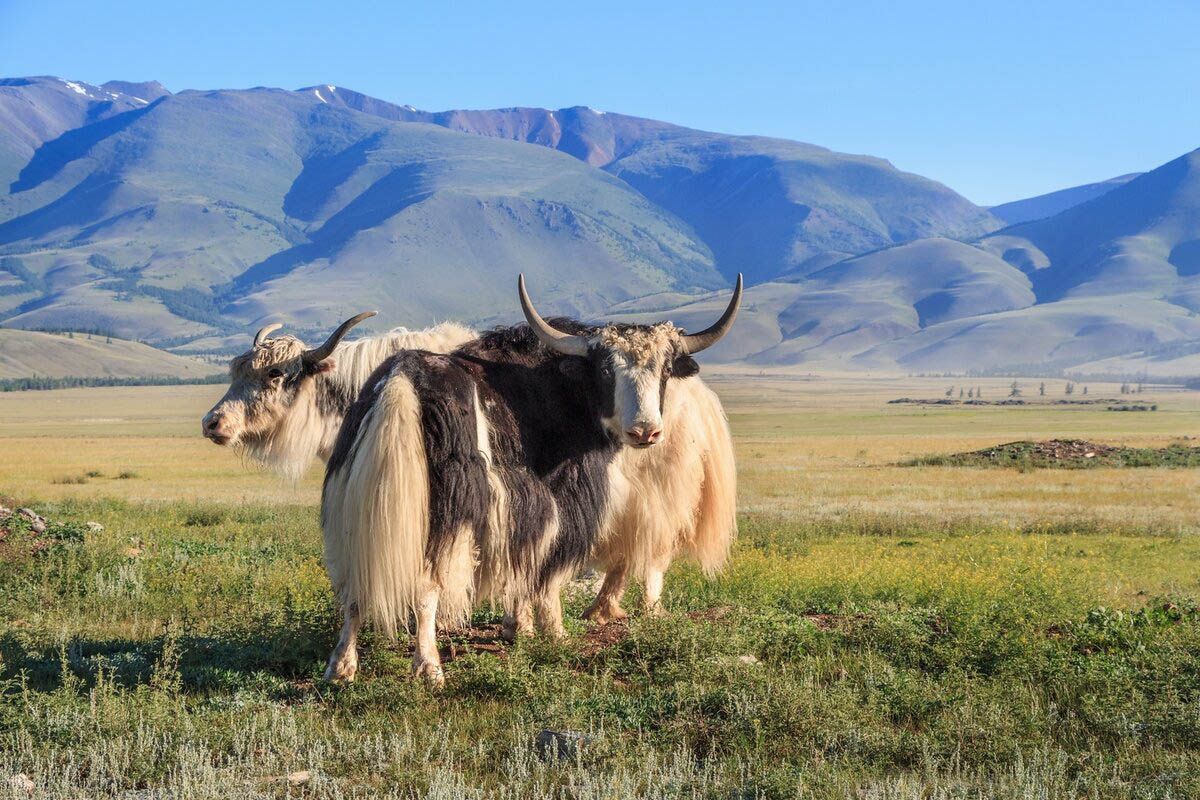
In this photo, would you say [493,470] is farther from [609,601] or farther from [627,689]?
[609,601]

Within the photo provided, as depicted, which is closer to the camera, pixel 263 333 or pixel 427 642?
pixel 427 642

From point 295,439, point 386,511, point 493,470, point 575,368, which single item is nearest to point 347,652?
point 386,511

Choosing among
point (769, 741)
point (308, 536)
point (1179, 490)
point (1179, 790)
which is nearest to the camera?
point (1179, 790)

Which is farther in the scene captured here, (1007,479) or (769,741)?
(1007,479)

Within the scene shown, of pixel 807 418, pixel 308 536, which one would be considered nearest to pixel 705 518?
pixel 308 536

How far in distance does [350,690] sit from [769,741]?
2.53m

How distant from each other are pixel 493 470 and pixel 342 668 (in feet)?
5.17

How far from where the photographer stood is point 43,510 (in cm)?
1930

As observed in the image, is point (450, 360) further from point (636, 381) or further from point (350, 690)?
point (350, 690)

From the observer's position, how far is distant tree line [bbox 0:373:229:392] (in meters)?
164

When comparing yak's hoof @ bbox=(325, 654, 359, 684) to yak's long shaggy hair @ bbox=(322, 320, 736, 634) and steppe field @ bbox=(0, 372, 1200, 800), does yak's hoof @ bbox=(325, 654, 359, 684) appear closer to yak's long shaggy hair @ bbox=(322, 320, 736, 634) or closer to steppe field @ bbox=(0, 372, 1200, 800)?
steppe field @ bbox=(0, 372, 1200, 800)

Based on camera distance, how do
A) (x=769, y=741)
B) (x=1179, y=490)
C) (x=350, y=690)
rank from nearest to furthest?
(x=769, y=741), (x=350, y=690), (x=1179, y=490)

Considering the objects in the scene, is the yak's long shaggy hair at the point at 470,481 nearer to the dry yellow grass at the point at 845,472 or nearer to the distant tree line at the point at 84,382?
the dry yellow grass at the point at 845,472

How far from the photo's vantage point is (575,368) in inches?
335
